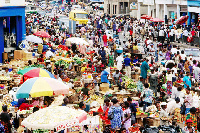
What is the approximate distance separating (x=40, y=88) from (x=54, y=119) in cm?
304

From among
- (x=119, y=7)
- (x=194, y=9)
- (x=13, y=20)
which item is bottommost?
(x=13, y=20)

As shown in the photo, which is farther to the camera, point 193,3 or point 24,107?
point 193,3

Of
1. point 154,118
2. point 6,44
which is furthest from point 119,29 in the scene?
point 154,118

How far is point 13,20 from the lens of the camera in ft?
95.4

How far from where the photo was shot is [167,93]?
16.8 metres

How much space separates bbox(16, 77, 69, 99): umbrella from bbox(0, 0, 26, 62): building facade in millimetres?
12380

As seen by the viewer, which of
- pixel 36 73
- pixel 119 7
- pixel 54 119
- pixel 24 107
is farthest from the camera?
pixel 119 7

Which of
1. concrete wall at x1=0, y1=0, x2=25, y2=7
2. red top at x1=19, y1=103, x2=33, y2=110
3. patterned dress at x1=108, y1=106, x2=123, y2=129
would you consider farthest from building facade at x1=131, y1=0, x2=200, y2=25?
patterned dress at x1=108, y1=106, x2=123, y2=129

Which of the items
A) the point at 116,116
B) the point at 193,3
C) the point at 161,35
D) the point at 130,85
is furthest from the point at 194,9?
the point at 116,116

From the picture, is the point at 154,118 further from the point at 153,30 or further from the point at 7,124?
the point at 153,30

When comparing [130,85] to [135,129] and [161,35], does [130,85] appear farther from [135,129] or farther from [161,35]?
[161,35]

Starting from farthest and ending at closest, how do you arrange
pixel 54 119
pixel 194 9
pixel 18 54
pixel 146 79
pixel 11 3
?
pixel 194 9 < pixel 11 3 < pixel 18 54 < pixel 146 79 < pixel 54 119

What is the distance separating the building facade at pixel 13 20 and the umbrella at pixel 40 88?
487 inches

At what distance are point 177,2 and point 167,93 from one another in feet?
94.0
